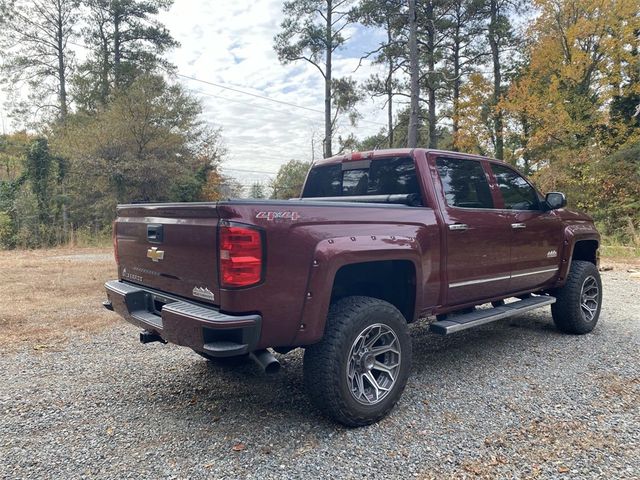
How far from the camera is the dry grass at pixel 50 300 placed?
5.09m

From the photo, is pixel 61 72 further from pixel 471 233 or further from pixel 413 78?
pixel 471 233

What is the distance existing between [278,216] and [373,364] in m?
1.25

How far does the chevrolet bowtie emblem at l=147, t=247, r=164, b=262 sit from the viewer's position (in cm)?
303

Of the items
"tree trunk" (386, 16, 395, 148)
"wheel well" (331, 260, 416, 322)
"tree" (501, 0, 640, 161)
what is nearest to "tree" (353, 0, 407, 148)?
"tree trunk" (386, 16, 395, 148)

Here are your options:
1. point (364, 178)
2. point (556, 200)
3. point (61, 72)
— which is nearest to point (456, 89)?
point (61, 72)

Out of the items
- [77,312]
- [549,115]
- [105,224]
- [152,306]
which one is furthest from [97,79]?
[152,306]

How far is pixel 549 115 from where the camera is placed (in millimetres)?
19219

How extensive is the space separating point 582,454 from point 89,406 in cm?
327

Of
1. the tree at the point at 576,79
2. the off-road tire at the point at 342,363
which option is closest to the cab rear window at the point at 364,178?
the off-road tire at the point at 342,363

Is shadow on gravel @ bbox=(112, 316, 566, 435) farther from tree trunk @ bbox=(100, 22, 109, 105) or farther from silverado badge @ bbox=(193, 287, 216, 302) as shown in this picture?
tree trunk @ bbox=(100, 22, 109, 105)

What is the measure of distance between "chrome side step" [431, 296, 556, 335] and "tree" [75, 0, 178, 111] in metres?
22.5

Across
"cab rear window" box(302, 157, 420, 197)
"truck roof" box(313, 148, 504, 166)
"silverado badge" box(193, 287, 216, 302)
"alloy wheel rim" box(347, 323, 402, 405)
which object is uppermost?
"truck roof" box(313, 148, 504, 166)

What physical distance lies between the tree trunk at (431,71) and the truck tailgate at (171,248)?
56.1 ft

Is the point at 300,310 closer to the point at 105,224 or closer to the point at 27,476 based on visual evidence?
the point at 27,476
